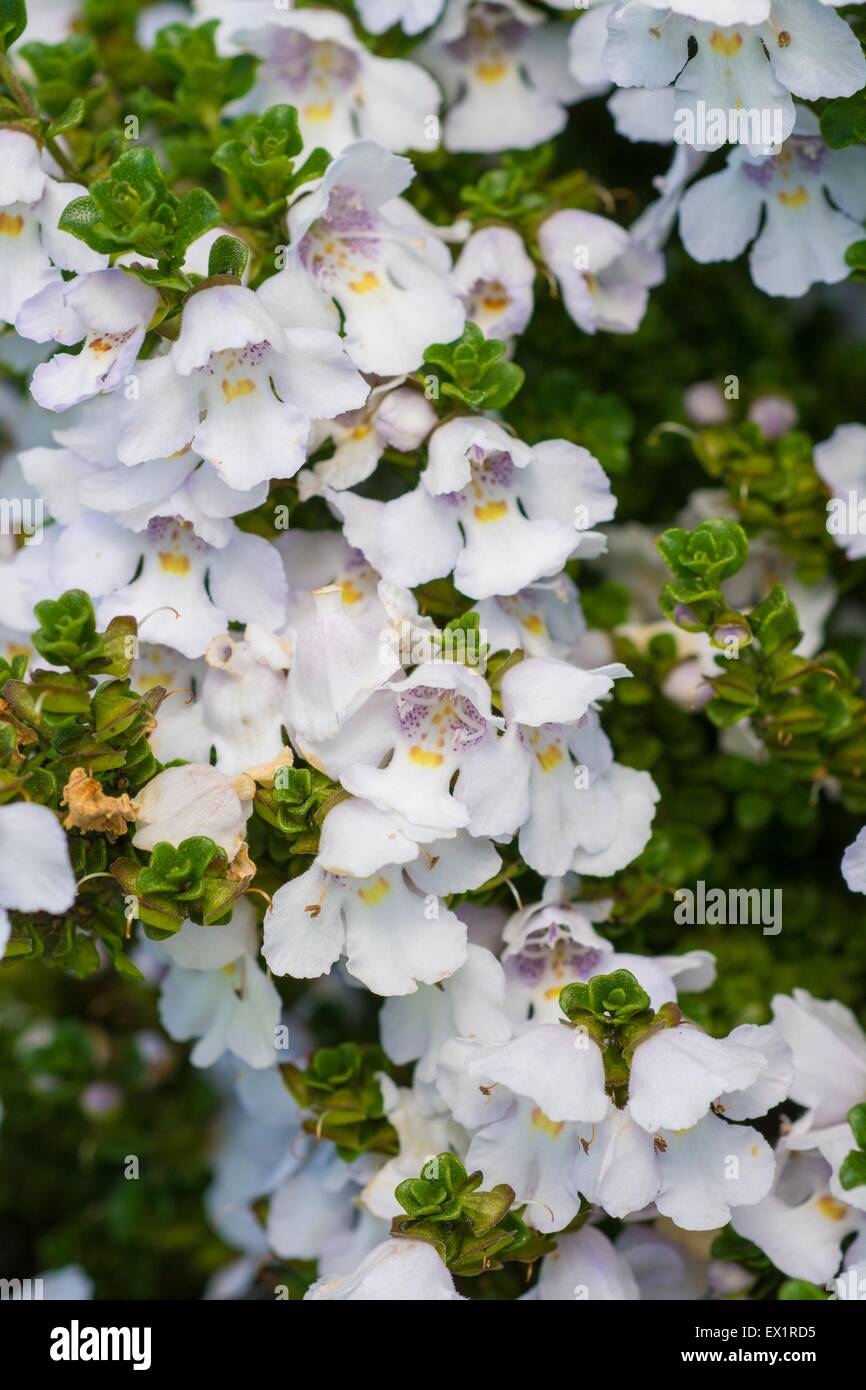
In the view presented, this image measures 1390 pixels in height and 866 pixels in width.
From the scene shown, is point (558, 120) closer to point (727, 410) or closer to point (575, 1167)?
point (727, 410)

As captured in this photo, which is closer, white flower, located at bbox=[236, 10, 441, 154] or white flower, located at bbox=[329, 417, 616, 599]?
white flower, located at bbox=[329, 417, 616, 599]

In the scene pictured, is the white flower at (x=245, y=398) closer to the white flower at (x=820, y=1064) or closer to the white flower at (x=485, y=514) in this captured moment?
the white flower at (x=485, y=514)

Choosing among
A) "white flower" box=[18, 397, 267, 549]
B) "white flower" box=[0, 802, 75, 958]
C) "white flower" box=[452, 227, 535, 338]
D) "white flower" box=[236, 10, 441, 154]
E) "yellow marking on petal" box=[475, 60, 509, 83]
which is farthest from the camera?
"yellow marking on petal" box=[475, 60, 509, 83]

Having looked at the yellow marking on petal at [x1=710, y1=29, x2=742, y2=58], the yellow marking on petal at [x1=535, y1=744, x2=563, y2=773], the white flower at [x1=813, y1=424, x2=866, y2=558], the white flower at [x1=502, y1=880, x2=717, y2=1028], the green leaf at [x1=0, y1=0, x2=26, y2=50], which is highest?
the yellow marking on petal at [x1=710, y1=29, x2=742, y2=58]

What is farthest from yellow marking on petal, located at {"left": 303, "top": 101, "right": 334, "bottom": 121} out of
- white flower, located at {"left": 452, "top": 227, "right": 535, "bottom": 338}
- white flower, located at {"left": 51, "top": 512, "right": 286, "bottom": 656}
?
white flower, located at {"left": 51, "top": 512, "right": 286, "bottom": 656}

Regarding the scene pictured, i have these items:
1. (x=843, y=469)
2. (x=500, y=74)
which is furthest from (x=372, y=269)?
(x=843, y=469)

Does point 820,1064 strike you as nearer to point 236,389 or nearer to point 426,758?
point 426,758

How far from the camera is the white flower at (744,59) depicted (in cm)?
162

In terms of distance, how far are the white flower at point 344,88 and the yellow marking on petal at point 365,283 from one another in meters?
0.28

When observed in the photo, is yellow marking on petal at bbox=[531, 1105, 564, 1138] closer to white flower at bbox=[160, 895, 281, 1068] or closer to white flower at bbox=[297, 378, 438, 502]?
white flower at bbox=[160, 895, 281, 1068]

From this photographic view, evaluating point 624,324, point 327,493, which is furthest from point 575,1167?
point 624,324

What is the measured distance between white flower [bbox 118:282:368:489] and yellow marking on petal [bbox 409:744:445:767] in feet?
0.99

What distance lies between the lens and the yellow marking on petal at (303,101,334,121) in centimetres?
198

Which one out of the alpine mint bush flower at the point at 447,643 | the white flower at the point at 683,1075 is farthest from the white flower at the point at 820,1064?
the white flower at the point at 683,1075
